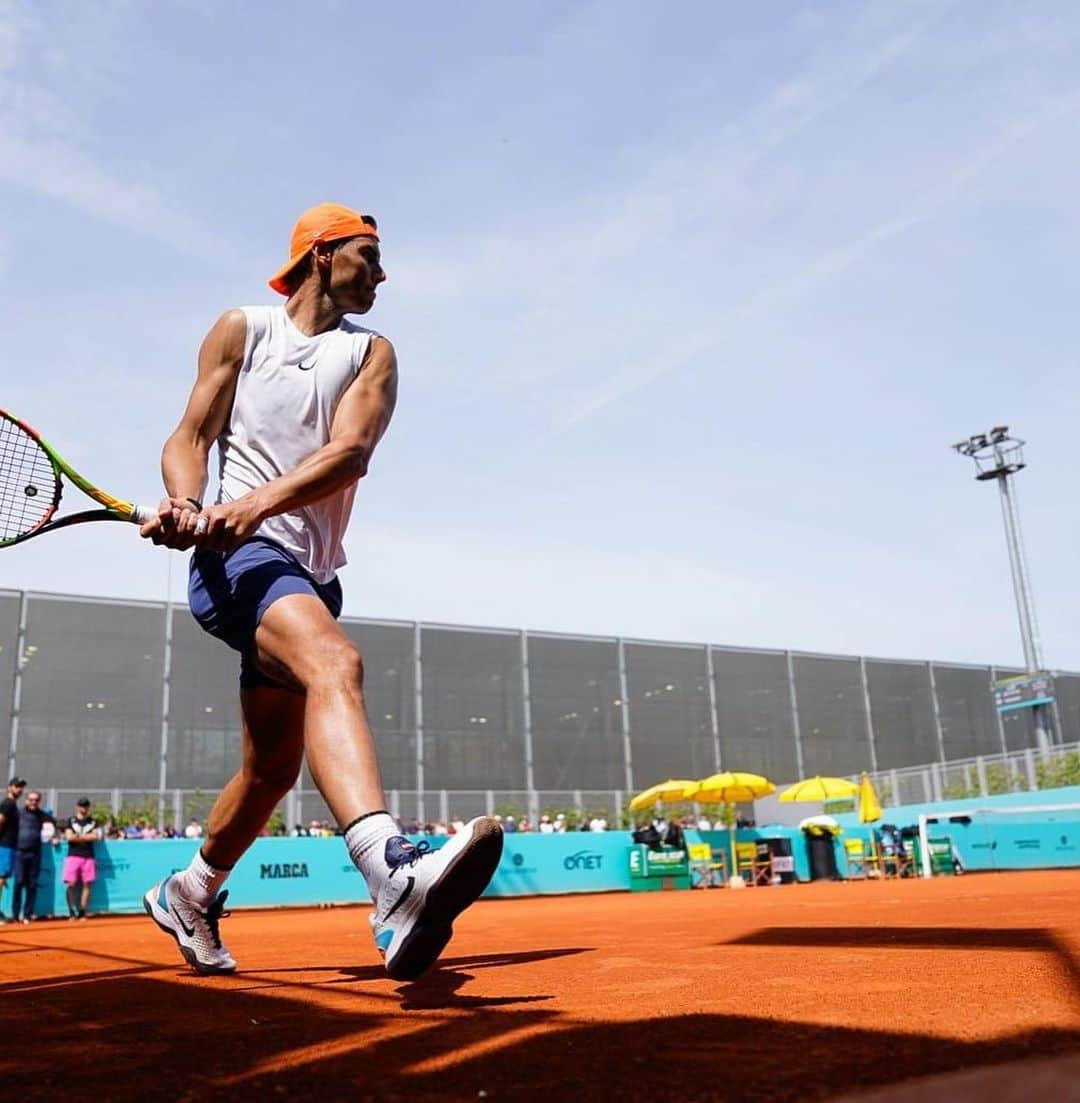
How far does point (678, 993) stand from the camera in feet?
9.11

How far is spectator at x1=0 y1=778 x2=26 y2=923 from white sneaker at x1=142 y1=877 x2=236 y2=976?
10893 mm

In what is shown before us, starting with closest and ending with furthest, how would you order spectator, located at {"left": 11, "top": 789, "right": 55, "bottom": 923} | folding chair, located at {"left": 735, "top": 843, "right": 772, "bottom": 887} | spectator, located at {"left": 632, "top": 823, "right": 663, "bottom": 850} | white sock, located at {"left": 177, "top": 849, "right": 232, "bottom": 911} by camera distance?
white sock, located at {"left": 177, "top": 849, "right": 232, "bottom": 911} → spectator, located at {"left": 11, "top": 789, "right": 55, "bottom": 923} → spectator, located at {"left": 632, "top": 823, "right": 663, "bottom": 850} → folding chair, located at {"left": 735, "top": 843, "right": 772, "bottom": 887}

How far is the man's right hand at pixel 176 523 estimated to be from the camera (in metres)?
2.94

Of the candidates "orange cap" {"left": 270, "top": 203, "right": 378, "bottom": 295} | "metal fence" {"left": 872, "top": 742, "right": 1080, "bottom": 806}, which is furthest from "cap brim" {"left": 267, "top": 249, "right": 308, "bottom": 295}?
"metal fence" {"left": 872, "top": 742, "right": 1080, "bottom": 806}

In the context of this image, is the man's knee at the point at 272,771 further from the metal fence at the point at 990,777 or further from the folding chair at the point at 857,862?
the metal fence at the point at 990,777

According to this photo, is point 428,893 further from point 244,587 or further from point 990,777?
point 990,777

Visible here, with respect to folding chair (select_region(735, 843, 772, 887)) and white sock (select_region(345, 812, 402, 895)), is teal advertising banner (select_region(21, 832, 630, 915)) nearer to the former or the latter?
folding chair (select_region(735, 843, 772, 887))

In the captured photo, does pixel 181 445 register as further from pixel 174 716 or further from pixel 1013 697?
pixel 1013 697

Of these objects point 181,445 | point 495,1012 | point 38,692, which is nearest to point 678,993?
point 495,1012

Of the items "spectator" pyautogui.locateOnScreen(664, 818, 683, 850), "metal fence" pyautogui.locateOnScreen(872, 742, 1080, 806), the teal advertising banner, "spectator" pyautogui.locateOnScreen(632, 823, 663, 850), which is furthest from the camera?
"metal fence" pyautogui.locateOnScreen(872, 742, 1080, 806)

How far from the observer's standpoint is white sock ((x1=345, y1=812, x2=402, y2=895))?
251cm

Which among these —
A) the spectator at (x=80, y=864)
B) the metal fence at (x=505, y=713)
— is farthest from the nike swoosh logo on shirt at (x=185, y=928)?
the metal fence at (x=505, y=713)

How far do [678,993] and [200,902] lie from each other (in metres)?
1.78

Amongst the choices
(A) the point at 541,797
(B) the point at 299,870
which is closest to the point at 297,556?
(B) the point at 299,870
